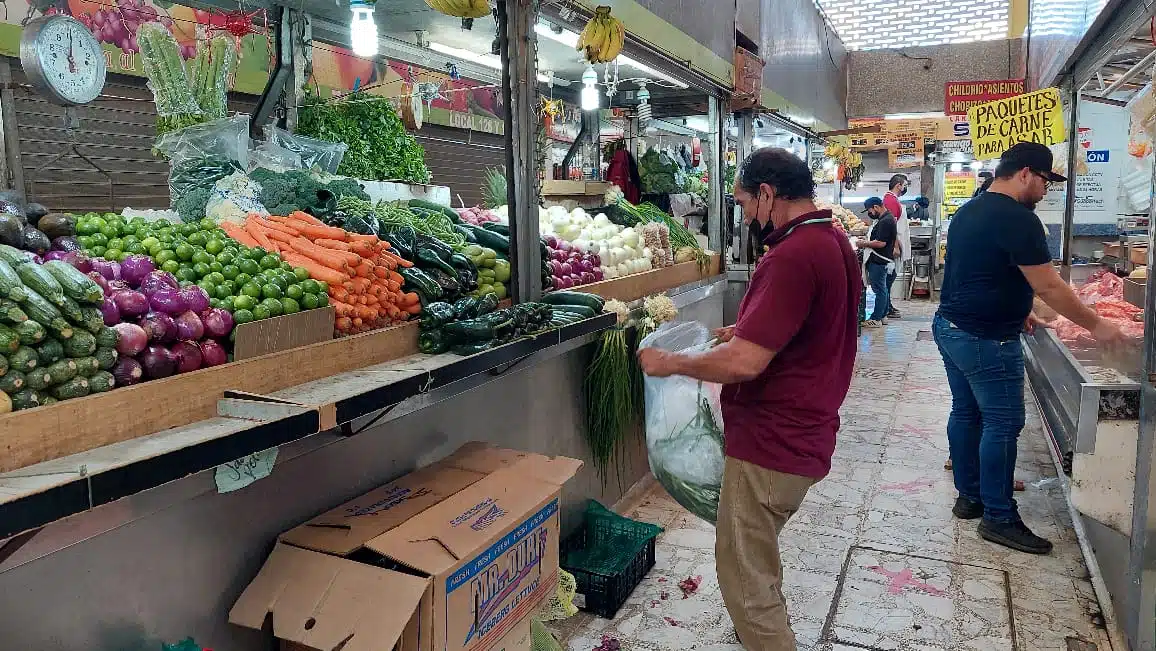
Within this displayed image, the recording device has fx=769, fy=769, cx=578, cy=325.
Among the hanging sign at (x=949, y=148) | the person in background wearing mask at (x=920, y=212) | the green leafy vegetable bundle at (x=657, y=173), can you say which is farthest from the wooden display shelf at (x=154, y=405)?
the person in background wearing mask at (x=920, y=212)

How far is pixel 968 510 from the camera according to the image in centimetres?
450

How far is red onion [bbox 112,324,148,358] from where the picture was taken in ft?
6.35

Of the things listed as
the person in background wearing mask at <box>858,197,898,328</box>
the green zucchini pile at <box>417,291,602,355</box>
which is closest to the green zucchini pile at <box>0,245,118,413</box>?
the green zucchini pile at <box>417,291,602,355</box>

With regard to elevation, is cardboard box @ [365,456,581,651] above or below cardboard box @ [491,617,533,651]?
above

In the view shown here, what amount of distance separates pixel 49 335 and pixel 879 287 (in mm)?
11957

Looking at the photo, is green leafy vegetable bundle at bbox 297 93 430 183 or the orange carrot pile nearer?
the orange carrot pile

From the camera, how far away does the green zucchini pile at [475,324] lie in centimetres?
288

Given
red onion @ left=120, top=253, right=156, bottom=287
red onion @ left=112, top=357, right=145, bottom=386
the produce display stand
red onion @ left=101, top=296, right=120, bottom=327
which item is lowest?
the produce display stand

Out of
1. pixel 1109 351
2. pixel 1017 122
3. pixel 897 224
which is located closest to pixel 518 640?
pixel 1109 351

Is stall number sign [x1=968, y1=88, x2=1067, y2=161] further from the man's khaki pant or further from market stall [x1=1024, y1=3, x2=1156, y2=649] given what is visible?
the man's khaki pant

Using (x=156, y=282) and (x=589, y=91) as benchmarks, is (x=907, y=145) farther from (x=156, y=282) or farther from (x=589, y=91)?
(x=156, y=282)

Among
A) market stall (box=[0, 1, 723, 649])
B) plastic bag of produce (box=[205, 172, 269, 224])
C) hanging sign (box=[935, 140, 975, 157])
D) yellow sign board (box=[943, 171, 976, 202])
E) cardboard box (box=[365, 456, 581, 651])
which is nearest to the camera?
market stall (box=[0, 1, 723, 649])

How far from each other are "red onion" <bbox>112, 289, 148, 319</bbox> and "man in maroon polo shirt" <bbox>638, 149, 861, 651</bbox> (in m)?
1.57

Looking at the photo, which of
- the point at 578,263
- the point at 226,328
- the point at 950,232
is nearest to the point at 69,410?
the point at 226,328
